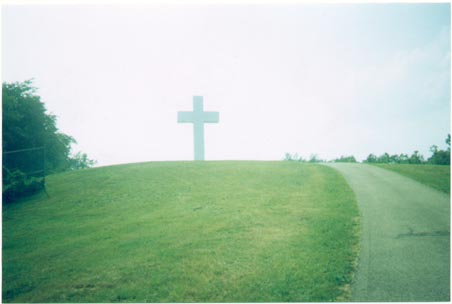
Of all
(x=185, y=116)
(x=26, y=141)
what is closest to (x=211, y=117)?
(x=185, y=116)

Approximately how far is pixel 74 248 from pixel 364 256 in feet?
21.0

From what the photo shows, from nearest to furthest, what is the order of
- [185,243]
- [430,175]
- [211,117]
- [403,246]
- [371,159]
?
[403,246] → [185,243] → [430,175] → [211,117] → [371,159]

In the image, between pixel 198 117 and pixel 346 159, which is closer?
pixel 198 117

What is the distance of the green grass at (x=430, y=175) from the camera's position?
11.5 meters

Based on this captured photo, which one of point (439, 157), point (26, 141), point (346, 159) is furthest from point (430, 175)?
point (26, 141)

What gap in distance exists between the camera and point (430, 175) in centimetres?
1351

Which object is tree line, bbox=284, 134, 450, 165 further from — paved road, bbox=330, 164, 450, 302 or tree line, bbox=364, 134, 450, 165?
paved road, bbox=330, 164, 450, 302

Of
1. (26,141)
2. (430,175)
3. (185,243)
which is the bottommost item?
(185,243)

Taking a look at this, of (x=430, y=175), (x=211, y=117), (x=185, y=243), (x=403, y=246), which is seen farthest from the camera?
(x=211, y=117)

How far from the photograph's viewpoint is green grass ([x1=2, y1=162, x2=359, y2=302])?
16.7 ft

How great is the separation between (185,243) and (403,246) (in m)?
4.62

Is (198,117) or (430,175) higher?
(198,117)

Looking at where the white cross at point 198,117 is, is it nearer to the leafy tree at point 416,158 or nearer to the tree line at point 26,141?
the tree line at point 26,141

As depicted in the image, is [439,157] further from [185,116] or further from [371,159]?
[185,116]
